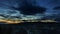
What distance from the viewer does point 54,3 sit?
1.18 meters

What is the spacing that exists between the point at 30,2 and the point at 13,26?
28 cm

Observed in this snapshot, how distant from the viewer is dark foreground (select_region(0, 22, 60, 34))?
111cm

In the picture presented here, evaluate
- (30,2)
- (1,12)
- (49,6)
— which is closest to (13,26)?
(1,12)

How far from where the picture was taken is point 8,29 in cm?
113

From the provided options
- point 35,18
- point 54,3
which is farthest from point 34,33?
point 54,3

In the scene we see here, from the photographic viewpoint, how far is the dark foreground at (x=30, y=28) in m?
1.11

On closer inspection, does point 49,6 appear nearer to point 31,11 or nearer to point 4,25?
point 31,11

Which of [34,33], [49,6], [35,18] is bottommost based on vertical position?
[34,33]

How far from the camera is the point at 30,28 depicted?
1.13 m

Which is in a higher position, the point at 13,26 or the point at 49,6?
the point at 49,6

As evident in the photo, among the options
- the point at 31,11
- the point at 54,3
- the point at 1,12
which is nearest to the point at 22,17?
the point at 31,11

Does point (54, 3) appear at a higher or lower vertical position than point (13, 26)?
higher

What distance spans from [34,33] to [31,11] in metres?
0.21

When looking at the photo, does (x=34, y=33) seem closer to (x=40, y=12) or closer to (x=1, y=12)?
(x=40, y=12)
